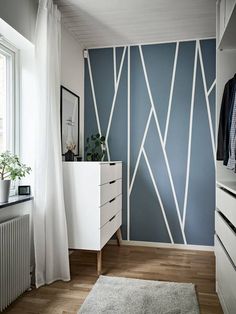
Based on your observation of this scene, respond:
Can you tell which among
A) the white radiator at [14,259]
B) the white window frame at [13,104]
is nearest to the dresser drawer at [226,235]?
the white radiator at [14,259]

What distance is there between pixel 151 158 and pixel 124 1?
1746mm

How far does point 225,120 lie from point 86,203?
141 cm

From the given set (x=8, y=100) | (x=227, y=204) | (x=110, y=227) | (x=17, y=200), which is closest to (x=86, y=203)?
(x=110, y=227)

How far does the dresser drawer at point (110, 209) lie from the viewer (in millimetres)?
2582

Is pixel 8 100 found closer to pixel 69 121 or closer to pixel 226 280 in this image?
pixel 69 121

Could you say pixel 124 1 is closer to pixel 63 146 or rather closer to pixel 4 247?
pixel 63 146

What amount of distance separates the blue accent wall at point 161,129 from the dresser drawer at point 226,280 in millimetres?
1229

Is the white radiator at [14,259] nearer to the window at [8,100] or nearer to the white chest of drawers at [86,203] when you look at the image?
the white chest of drawers at [86,203]

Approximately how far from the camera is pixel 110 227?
113 inches

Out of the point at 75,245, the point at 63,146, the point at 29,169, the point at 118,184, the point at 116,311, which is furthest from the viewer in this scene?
the point at 118,184

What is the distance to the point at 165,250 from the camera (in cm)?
328

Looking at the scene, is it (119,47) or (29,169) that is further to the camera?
(119,47)

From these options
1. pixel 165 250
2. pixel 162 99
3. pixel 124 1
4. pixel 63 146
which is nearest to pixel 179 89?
pixel 162 99

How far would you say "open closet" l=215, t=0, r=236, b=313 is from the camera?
1698mm
